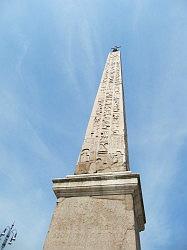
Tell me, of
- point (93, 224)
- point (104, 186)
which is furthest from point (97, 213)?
point (104, 186)

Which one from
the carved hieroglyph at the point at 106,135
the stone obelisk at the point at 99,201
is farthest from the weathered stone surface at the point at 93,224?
the carved hieroglyph at the point at 106,135

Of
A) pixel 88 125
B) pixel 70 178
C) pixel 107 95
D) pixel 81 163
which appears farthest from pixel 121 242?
pixel 107 95

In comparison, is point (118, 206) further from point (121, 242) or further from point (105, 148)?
point (105, 148)

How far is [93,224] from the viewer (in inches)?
143

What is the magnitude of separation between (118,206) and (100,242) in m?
0.50

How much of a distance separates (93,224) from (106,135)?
1784 millimetres

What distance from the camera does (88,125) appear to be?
5.54m

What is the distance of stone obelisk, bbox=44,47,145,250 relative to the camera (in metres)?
3.47

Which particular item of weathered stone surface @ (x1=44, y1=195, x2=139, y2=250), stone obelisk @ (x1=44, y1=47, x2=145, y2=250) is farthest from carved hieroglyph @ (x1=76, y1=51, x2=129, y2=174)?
weathered stone surface @ (x1=44, y1=195, x2=139, y2=250)

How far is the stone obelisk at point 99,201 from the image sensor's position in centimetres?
347

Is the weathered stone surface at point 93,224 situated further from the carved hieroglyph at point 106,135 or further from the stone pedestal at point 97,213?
the carved hieroglyph at point 106,135

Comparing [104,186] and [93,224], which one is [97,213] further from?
[104,186]

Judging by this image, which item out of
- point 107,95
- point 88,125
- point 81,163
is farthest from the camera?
point 107,95

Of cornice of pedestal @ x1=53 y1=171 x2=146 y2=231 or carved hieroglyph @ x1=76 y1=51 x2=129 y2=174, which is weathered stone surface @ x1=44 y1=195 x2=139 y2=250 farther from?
carved hieroglyph @ x1=76 y1=51 x2=129 y2=174
